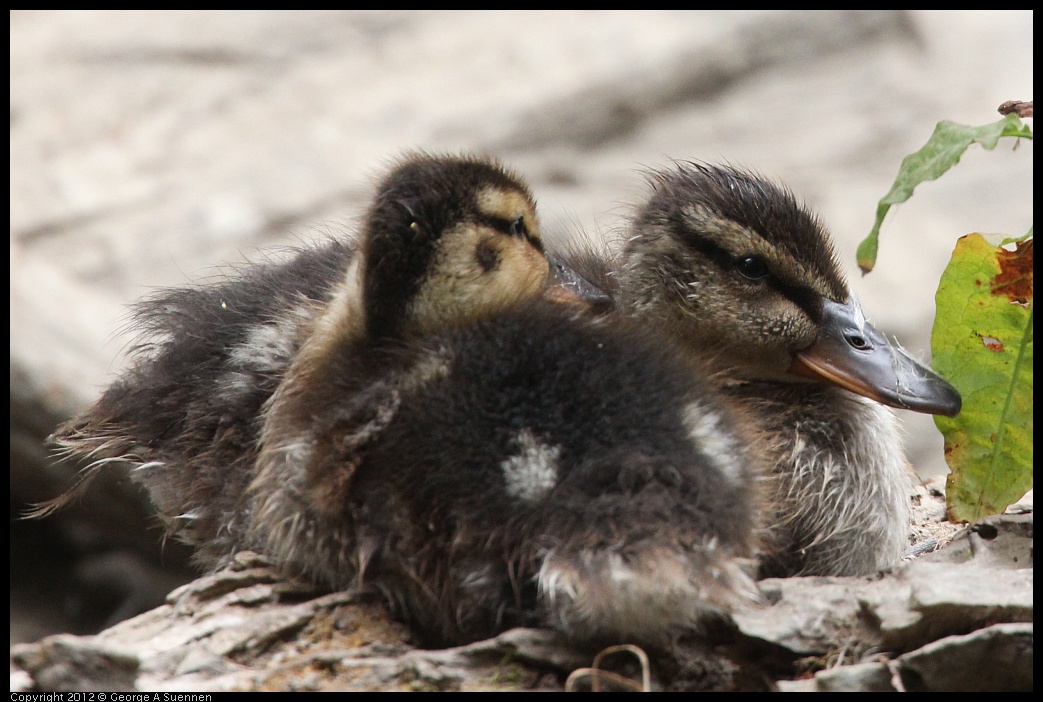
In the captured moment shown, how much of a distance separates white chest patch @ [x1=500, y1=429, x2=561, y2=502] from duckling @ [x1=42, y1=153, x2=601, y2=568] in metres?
0.33

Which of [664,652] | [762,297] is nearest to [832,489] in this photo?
[762,297]

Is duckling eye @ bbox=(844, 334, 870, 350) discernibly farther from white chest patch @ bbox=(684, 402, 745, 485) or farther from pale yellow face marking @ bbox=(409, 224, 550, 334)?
pale yellow face marking @ bbox=(409, 224, 550, 334)

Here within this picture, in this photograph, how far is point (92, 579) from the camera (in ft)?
16.8

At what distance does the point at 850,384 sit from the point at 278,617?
3.82ft

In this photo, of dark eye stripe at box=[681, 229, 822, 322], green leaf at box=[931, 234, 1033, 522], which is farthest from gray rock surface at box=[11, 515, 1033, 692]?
dark eye stripe at box=[681, 229, 822, 322]

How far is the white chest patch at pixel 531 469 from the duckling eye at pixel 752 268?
75 cm

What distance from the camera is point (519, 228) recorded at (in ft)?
6.64

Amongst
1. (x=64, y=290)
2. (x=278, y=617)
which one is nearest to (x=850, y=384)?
(x=278, y=617)

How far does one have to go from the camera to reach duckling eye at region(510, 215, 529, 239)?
1.99 meters

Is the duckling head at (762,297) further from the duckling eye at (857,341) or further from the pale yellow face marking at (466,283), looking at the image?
the pale yellow face marking at (466,283)

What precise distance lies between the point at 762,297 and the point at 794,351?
132mm

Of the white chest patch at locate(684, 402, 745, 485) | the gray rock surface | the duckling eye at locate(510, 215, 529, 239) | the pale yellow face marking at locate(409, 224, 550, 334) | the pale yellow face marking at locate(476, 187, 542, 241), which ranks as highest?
the pale yellow face marking at locate(476, 187, 542, 241)

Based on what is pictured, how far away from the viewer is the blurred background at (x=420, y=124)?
5203 millimetres

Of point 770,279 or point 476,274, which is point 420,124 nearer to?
point 770,279
